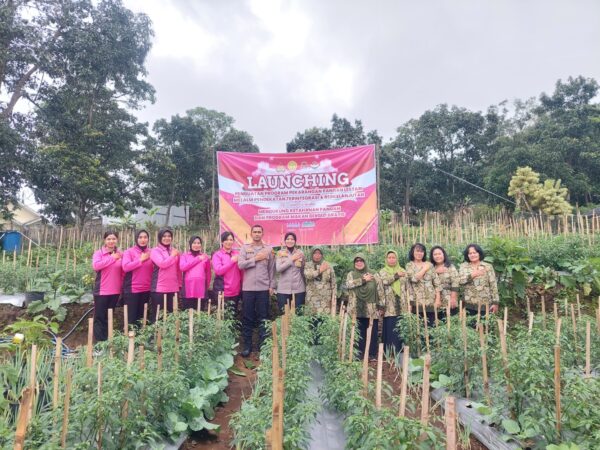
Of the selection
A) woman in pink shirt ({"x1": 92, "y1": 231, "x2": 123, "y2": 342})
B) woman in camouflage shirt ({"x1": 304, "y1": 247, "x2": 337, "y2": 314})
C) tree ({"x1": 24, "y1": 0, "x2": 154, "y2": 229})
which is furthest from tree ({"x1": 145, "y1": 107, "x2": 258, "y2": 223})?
woman in camouflage shirt ({"x1": 304, "y1": 247, "x2": 337, "y2": 314})

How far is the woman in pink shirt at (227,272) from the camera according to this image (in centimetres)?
458

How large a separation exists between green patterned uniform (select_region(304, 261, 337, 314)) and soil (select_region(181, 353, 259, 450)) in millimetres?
897

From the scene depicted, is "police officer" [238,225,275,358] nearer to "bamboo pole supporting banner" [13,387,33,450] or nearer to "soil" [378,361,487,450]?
"soil" [378,361,487,450]

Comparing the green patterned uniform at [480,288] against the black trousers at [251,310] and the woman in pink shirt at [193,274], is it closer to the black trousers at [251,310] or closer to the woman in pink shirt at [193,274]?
the black trousers at [251,310]

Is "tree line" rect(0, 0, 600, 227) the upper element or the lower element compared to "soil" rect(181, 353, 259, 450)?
upper

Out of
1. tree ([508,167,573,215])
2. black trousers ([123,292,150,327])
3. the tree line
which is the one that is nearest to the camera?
black trousers ([123,292,150,327])

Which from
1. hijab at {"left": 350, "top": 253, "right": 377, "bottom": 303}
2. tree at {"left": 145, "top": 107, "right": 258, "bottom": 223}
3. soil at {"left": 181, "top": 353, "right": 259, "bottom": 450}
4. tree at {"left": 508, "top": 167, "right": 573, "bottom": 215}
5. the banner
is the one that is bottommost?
soil at {"left": 181, "top": 353, "right": 259, "bottom": 450}

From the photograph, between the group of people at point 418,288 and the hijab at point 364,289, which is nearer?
the group of people at point 418,288

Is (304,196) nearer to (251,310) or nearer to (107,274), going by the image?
(251,310)

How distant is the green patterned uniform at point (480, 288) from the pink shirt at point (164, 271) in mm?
3088

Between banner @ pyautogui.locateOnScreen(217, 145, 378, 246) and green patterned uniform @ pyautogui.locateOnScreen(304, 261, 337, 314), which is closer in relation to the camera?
green patterned uniform @ pyautogui.locateOnScreen(304, 261, 337, 314)

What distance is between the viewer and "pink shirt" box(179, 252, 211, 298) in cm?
450

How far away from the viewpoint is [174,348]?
306 cm

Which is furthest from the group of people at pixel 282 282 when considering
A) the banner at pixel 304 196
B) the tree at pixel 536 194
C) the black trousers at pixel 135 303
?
the tree at pixel 536 194
